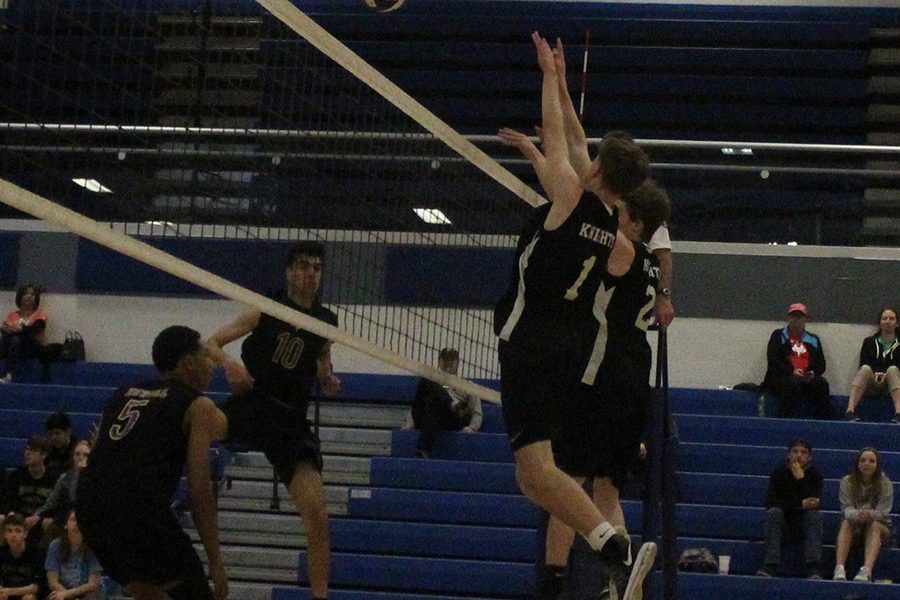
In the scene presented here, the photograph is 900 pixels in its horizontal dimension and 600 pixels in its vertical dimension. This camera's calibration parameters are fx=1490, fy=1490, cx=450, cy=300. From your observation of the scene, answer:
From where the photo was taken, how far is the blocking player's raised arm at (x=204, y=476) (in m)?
6.70

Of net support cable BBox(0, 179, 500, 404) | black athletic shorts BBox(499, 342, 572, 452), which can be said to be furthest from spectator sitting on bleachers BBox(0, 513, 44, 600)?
black athletic shorts BBox(499, 342, 572, 452)

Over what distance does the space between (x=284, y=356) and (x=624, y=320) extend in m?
2.01

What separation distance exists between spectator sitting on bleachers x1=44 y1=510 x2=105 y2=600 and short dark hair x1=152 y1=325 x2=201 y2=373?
5687 millimetres

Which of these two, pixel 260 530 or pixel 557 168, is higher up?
pixel 557 168

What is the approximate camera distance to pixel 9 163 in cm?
1316

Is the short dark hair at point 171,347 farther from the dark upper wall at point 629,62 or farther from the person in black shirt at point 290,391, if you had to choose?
the dark upper wall at point 629,62

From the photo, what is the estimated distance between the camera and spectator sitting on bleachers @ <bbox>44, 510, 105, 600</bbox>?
12.4m

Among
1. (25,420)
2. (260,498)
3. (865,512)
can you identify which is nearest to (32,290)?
(25,420)

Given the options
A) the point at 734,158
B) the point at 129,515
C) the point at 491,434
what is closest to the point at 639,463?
the point at 491,434

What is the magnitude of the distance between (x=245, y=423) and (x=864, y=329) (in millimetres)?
9619

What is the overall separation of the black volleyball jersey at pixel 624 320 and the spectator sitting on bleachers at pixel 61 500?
692cm

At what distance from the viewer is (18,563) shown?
12.7m

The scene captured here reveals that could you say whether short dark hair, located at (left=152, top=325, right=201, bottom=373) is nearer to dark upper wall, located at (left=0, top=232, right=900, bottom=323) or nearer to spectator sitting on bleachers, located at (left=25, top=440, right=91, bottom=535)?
spectator sitting on bleachers, located at (left=25, top=440, right=91, bottom=535)

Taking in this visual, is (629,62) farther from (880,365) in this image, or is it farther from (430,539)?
(430,539)
